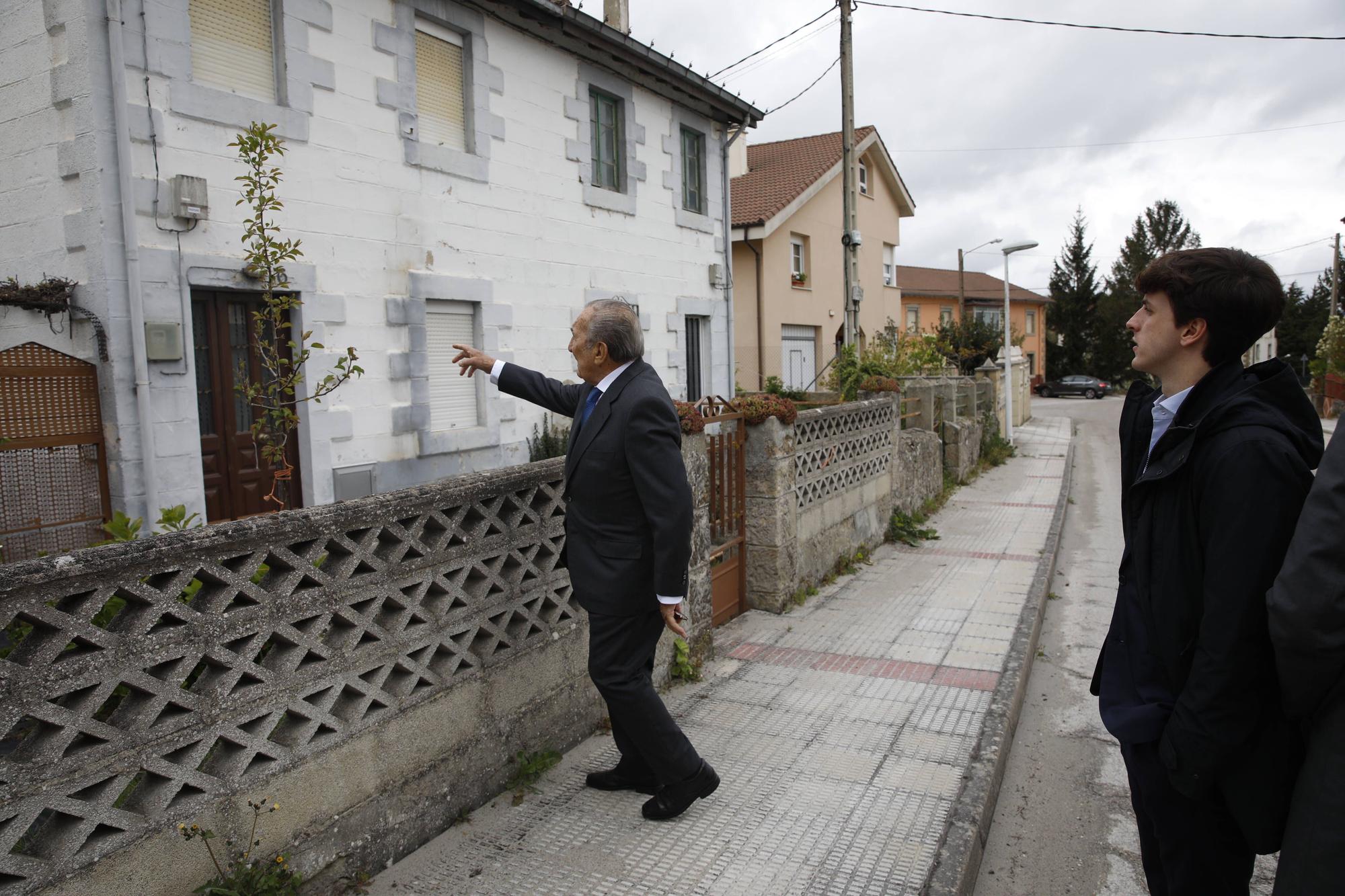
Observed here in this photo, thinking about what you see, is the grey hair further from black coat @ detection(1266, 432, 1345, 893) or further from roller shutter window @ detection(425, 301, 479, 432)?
roller shutter window @ detection(425, 301, 479, 432)

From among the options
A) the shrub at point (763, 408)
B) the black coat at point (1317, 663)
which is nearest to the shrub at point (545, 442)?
the shrub at point (763, 408)

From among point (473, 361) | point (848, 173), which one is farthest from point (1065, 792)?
point (848, 173)

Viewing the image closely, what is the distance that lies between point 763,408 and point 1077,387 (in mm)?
48302

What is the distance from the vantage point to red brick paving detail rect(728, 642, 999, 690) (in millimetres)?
5445

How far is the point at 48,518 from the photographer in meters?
6.05

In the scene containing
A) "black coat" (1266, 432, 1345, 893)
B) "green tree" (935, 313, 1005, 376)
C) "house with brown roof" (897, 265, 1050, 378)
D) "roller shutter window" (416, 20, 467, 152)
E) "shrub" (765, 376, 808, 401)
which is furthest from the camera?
"house with brown roof" (897, 265, 1050, 378)

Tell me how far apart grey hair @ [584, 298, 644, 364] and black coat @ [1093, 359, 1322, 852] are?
6.34ft

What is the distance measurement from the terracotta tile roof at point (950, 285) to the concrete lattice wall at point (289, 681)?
4505 centimetres

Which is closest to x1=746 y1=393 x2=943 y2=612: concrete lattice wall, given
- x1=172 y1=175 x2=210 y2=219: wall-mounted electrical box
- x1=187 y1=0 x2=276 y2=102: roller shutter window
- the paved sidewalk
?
the paved sidewalk

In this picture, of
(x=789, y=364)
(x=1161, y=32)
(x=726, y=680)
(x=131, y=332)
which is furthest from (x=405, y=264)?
(x=789, y=364)

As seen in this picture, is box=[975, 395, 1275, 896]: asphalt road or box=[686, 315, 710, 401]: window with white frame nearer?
box=[975, 395, 1275, 896]: asphalt road

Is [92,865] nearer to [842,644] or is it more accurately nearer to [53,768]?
[53,768]

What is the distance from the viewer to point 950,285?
170 ft

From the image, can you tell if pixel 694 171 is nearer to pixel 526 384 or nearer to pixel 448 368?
pixel 448 368
